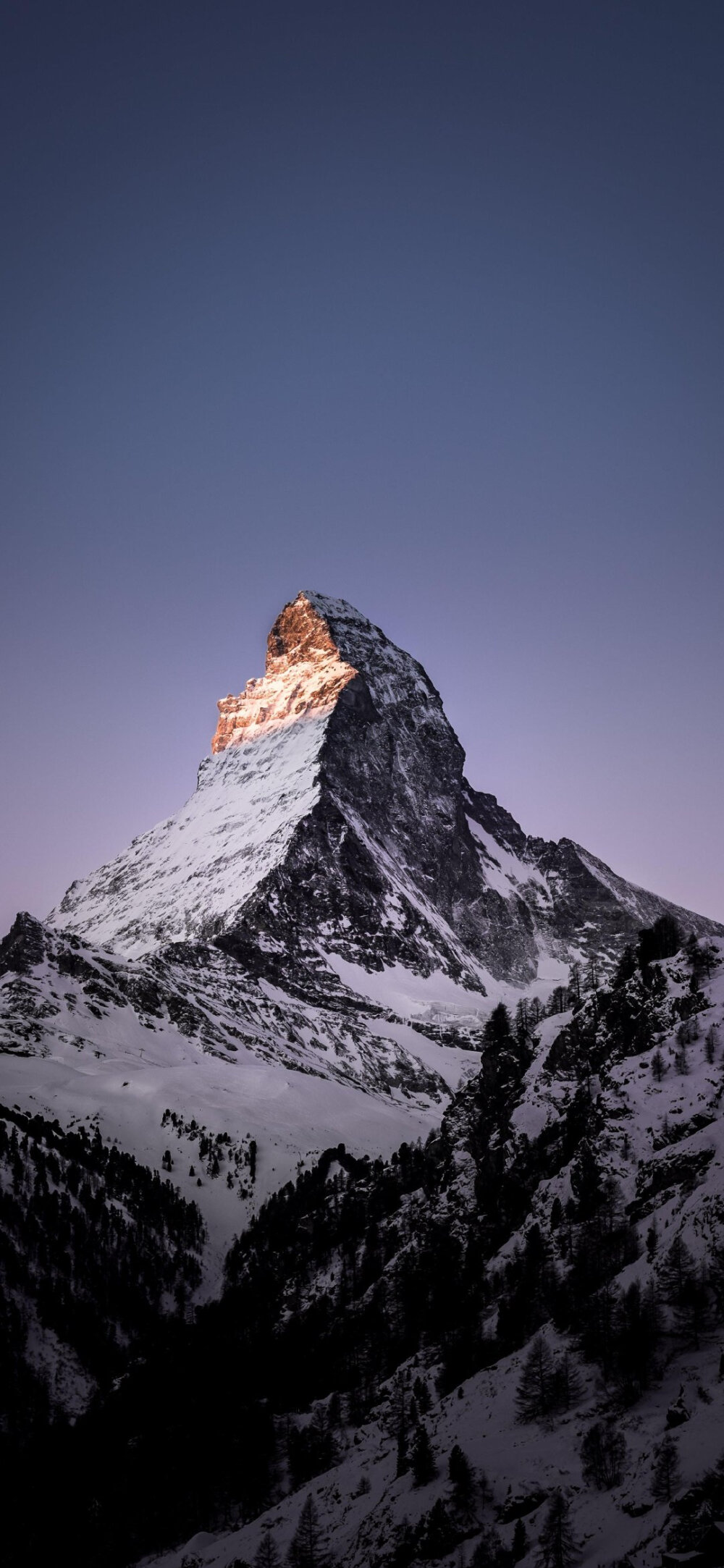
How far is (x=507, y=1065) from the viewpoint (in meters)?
148

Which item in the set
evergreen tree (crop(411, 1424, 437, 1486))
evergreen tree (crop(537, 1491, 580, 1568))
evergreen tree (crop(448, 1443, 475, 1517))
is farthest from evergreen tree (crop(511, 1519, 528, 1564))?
evergreen tree (crop(411, 1424, 437, 1486))

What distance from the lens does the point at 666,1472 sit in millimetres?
62719

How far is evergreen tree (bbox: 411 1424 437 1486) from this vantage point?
257 feet

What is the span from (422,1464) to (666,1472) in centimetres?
2229

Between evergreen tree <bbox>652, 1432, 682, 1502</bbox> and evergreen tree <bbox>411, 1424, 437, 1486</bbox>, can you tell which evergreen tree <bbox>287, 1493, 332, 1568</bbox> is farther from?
evergreen tree <bbox>652, 1432, 682, 1502</bbox>

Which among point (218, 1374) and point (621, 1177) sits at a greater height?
point (621, 1177)

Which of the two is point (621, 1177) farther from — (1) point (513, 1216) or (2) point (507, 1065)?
(2) point (507, 1065)

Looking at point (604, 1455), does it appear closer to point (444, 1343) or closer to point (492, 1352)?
point (492, 1352)

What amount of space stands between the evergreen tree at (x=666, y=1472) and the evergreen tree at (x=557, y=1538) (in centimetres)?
556

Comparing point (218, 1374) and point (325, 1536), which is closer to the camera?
point (325, 1536)

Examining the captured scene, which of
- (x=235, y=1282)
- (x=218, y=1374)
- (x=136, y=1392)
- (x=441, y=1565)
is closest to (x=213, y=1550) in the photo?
(x=441, y=1565)

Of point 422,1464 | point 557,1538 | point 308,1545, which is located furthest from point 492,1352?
point 557,1538

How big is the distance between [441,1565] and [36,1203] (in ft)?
403

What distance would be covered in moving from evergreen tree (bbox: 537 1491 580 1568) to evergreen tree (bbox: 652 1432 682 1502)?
18.2 feet
